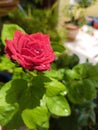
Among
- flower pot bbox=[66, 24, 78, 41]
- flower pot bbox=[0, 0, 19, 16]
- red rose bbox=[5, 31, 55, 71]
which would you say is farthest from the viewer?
flower pot bbox=[66, 24, 78, 41]

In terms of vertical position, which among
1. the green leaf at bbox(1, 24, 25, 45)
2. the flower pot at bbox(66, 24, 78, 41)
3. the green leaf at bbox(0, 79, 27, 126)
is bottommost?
the flower pot at bbox(66, 24, 78, 41)

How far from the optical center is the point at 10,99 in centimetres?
34

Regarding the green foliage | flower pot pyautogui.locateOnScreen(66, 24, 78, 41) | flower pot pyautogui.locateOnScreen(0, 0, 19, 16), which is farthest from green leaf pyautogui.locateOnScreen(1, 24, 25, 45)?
flower pot pyautogui.locateOnScreen(66, 24, 78, 41)

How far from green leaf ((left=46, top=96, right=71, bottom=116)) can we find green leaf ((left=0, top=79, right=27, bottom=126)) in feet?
0.14

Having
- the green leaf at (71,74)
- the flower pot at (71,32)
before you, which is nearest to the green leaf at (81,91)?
the green leaf at (71,74)

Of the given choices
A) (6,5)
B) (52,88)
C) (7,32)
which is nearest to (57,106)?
(52,88)

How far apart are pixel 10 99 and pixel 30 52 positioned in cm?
7

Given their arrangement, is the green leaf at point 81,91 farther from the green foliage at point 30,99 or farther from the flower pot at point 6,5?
the flower pot at point 6,5

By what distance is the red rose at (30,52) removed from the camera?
32 centimetres

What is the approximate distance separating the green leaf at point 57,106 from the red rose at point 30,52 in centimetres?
6

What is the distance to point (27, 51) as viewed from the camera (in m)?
0.33

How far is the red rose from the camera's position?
0.32 metres

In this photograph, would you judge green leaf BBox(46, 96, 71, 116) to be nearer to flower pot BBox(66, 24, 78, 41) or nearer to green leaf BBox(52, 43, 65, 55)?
green leaf BBox(52, 43, 65, 55)

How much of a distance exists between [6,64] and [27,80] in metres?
0.04
